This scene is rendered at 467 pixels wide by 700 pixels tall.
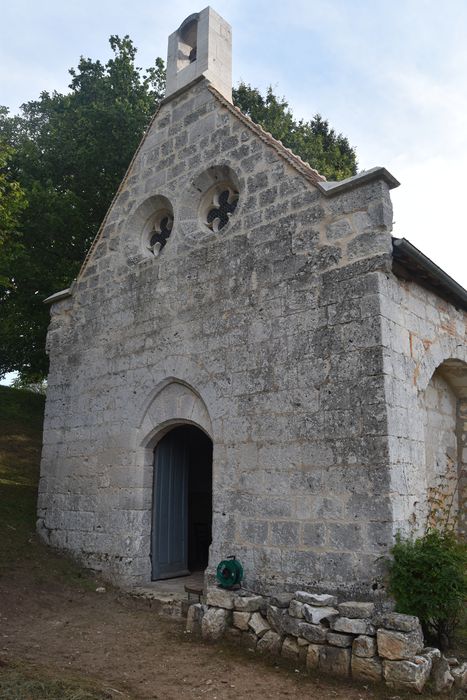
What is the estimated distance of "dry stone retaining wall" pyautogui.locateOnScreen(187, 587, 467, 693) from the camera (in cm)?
418

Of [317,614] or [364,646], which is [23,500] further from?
[364,646]

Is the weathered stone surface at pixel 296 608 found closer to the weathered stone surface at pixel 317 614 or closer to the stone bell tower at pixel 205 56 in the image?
the weathered stone surface at pixel 317 614

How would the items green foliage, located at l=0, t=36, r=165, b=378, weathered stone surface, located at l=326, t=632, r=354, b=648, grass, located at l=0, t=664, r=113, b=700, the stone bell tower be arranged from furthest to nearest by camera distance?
green foliage, located at l=0, t=36, r=165, b=378 → the stone bell tower → weathered stone surface, located at l=326, t=632, r=354, b=648 → grass, located at l=0, t=664, r=113, b=700

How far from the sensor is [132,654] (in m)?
4.98

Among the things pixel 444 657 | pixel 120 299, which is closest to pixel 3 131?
pixel 120 299

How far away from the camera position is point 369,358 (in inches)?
204

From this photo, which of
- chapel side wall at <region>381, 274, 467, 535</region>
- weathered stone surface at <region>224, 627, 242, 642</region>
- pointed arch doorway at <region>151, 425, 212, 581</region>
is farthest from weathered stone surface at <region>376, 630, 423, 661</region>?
pointed arch doorway at <region>151, 425, 212, 581</region>

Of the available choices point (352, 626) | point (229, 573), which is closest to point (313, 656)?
point (352, 626)

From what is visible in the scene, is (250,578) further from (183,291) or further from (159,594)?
(183,291)

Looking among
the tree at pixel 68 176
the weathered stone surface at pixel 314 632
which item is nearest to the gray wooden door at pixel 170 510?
the weathered stone surface at pixel 314 632

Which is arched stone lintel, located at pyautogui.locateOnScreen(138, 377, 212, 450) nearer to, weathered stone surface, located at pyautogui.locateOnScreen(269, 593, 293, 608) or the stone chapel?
the stone chapel

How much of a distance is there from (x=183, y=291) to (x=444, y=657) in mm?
4733

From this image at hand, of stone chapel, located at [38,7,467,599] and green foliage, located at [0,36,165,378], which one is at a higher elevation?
green foliage, located at [0,36,165,378]

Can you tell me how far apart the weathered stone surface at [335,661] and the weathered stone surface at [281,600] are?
0.53m
